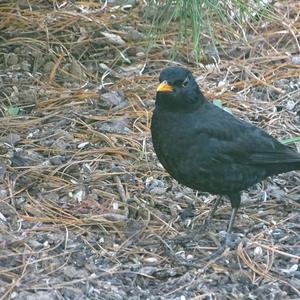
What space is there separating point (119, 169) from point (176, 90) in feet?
2.43

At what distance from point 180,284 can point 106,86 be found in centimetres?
207

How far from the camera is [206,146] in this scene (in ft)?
14.3

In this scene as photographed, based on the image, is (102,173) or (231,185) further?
(102,173)

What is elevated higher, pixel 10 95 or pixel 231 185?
pixel 231 185

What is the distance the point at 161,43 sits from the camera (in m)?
6.24

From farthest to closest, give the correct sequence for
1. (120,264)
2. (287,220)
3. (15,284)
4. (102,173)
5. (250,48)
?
(250,48) < (102,173) < (287,220) < (120,264) < (15,284)

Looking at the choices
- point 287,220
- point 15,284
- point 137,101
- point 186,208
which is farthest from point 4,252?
point 137,101

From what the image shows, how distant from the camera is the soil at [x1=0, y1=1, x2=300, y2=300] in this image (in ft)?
13.5

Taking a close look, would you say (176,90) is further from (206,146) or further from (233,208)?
(233,208)

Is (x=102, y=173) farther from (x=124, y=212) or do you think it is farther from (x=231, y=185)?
(x=231, y=185)

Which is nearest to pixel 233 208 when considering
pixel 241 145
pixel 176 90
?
pixel 241 145

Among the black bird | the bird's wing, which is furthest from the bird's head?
the bird's wing

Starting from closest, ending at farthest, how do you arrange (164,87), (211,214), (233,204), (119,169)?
1. (164,87)
2. (233,204)
3. (211,214)
4. (119,169)

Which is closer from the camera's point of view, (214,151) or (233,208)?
(214,151)
